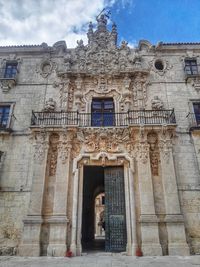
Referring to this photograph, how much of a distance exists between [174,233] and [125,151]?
4159 mm

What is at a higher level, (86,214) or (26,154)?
(26,154)

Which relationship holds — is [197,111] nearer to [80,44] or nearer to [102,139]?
[102,139]

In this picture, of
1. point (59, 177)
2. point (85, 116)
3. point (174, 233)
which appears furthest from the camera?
point (85, 116)

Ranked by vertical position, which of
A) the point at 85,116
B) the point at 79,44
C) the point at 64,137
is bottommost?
the point at 64,137

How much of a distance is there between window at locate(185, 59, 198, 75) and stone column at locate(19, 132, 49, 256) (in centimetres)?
941

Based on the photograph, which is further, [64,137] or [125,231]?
[64,137]

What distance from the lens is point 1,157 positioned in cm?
1113

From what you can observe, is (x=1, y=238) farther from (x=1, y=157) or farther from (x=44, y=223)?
(x=1, y=157)

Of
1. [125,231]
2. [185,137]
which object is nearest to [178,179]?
[185,137]

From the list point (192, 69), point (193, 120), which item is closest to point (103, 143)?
point (193, 120)

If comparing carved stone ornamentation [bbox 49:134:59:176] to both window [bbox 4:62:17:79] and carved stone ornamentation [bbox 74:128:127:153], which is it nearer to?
carved stone ornamentation [bbox 74:128:127:153]

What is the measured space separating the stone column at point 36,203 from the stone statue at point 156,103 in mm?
5976

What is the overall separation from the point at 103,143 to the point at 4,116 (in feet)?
19.7

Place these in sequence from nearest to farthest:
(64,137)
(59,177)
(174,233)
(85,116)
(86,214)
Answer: (174,233)
(59,177)
(64,137)
(85,116)
(86,214)
